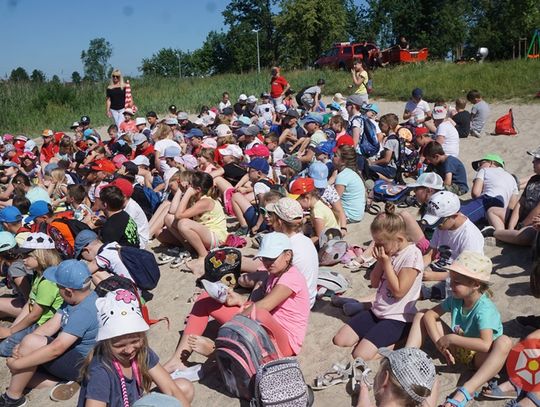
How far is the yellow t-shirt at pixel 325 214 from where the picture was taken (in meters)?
6.04

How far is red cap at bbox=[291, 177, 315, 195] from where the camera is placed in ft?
19.4

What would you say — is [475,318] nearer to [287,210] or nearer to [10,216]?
[287,210]

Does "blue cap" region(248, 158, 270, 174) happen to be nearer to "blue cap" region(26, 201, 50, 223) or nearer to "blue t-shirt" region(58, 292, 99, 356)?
"blue cap" region(26, 201, 50, 223)

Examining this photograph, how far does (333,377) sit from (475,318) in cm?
109

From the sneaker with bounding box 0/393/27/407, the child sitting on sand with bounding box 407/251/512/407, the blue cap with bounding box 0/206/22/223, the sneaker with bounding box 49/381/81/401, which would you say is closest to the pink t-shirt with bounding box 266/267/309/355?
the child sitting on sand with bounding box 407/251/512/407

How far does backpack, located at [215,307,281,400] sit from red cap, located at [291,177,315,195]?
2378mm

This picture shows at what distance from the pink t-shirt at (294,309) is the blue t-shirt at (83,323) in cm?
133

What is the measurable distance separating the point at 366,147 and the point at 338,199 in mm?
Result: 2900

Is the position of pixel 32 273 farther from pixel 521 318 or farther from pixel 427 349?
pixel 521 318

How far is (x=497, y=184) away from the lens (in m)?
6.30

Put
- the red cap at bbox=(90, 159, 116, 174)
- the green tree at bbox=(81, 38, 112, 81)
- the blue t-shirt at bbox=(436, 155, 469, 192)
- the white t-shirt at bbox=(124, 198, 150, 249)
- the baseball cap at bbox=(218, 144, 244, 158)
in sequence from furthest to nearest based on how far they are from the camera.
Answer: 1. the green tree at bbox=(81, 38, 112, 81)
2. the baseball cap at bbox=(218, 144, 244, 158)
3. the red cap at bbox=(90, 159, 116, 174)
4. the blue t-shirt at bbox=(436, 155, 469, 192)
5. the white t-shirt at bbox=(124, 198, 150, 249)

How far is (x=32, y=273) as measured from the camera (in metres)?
4.98

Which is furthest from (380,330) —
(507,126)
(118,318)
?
(507,126)

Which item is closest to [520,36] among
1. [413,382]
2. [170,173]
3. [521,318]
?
[170,173]
